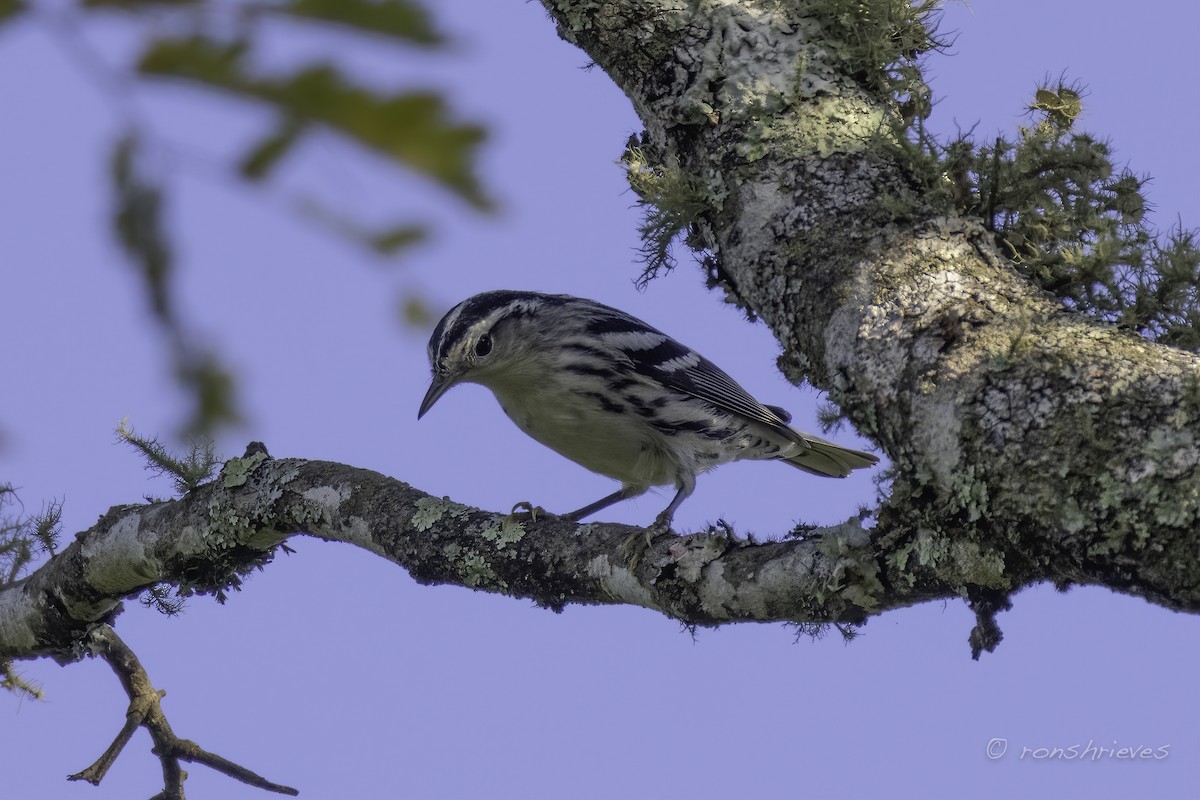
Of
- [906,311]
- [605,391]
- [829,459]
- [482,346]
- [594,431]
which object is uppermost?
[829,459]

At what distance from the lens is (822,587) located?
12.4 ft

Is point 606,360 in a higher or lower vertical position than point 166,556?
higher

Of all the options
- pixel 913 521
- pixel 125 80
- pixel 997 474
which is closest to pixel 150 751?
pixel 913 521

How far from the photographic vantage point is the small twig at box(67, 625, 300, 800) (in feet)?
16.7

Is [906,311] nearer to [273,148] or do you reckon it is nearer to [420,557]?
[420,557]

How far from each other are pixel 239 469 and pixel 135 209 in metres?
4.60

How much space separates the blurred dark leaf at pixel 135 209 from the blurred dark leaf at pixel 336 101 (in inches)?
3.7

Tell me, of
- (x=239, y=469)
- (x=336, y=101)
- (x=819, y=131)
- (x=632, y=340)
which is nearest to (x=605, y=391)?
(x=632, y=340)

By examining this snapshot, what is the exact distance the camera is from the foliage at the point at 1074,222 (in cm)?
403

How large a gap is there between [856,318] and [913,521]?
0.74 m

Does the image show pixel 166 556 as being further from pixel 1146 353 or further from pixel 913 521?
pixel 1146 353

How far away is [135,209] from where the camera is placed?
111 cm

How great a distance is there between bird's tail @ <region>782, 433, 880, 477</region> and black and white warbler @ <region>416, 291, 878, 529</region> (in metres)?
0.40

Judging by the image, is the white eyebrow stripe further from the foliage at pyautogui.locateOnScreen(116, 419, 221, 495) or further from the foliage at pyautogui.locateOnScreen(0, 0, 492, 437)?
the foliage at pyautogui.locateOnScreen(0, 0, 492, 437)
